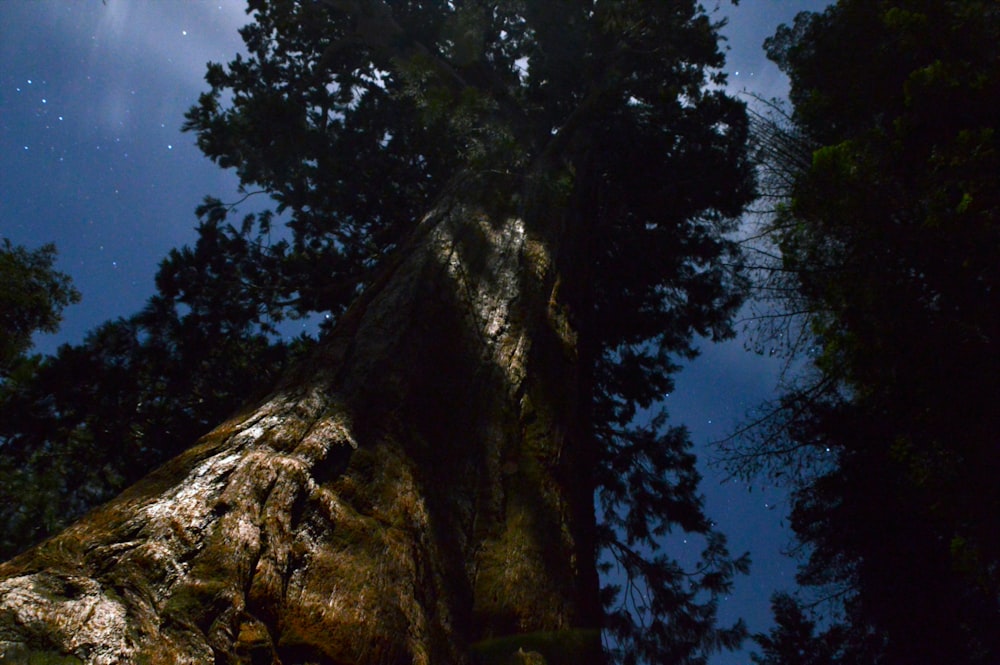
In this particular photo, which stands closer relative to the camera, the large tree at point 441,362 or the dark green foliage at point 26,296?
the large tree at point 441,362

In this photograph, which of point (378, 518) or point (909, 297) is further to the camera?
point (909, 297)

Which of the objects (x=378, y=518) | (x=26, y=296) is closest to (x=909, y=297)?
(x=378, y=518)

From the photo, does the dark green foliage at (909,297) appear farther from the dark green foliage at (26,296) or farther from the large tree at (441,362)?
the dark green foliage at (26,296)

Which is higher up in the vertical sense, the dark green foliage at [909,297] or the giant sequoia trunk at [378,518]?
the dark green foliage at [909,297]

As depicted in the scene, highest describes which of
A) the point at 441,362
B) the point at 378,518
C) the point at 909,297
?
the point at 909,297

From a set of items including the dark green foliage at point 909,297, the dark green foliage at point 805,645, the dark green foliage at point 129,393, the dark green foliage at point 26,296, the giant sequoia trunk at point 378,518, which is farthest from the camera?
the dark green foliage at point 26,296

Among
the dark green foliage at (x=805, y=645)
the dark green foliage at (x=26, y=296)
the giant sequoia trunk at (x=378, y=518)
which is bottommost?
the giant sequoia trunk at (x=378, y=518)

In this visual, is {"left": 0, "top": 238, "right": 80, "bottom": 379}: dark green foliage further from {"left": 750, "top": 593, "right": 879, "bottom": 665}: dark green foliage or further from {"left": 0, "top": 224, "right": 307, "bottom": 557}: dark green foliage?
{"left": 750, "top": 593, "right": 879, "bottom": 665}: dark green foliage

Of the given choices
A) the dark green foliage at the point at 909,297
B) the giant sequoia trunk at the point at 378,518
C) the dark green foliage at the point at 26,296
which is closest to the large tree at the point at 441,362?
the giant sequoia trunk at the point at 378,518

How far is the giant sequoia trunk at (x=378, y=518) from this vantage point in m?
1.37

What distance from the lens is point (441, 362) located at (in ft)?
9.58

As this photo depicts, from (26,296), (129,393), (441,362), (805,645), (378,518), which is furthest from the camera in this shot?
(26,296)

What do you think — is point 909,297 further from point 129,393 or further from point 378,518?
point 129,393

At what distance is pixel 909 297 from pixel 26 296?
13.0 metres
